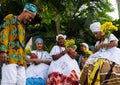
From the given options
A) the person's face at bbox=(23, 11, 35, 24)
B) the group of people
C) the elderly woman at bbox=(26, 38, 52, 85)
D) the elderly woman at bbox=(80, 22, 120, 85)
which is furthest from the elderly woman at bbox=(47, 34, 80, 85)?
the person's face at bbox=(23, 11, 35, 24)

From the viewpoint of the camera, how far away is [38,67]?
8500 millimetres

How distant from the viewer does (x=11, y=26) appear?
221 inches

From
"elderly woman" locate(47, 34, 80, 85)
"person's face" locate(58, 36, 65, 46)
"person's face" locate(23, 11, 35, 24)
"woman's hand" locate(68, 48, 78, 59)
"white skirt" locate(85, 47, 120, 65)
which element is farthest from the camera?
"person's face" locate(58, 36, 65, 46)

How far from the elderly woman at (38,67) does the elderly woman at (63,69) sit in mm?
174

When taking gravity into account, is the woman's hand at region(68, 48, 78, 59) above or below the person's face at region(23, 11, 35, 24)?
below

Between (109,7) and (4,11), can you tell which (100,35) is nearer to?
(109,7)

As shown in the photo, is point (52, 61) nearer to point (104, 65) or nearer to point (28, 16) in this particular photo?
point (104, 65)

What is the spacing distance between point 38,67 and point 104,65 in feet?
7.51

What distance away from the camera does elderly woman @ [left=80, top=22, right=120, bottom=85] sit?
21.1 feet

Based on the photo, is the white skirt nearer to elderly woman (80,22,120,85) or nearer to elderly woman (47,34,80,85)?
elderly woman (80,22,120,85)

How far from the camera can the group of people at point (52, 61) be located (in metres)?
5.54

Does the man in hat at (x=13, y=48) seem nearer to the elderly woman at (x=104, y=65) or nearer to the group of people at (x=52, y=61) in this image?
the group of people at (x=52, y=61)

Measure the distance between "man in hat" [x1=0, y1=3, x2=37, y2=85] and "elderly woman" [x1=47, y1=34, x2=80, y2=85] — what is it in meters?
2.54

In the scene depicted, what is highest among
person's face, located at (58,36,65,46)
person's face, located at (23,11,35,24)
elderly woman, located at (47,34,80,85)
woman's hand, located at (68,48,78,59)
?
person's face, located at (23,11,35,24)
